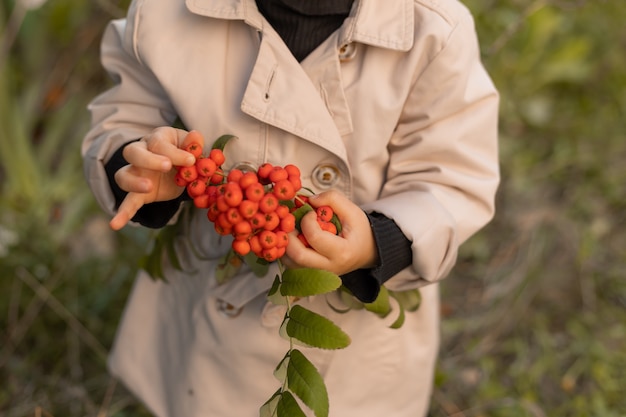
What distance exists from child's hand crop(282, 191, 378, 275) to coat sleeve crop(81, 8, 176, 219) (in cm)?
39

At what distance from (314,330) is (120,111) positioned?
57cm

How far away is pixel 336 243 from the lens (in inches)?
40.3

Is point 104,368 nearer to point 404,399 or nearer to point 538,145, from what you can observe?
point 404,399

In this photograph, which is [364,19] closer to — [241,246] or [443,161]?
[443,161]

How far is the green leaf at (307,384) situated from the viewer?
971 millimetres

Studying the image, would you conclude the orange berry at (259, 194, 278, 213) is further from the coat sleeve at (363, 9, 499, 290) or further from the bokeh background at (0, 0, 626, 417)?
the bokeh background at (0, 0, 626, 417)

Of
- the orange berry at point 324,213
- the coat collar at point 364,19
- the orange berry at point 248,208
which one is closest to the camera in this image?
the orange berry at point 248,208

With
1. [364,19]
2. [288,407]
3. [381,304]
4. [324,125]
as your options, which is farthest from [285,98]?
[288,407]

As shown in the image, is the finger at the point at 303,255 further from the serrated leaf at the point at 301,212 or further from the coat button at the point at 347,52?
the coat button at the point at 347,52

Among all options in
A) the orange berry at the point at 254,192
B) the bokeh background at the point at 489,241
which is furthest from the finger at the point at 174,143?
the bokeh background at the point at 489,241

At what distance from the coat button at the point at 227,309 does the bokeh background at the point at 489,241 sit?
52cm

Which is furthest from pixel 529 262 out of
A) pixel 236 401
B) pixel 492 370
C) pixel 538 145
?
pixel 236 401

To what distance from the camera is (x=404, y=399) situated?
1443 mm

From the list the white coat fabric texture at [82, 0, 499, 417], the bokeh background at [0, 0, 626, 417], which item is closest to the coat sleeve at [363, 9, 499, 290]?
the white coat fabric texture at [82, 0, 499, 417]
